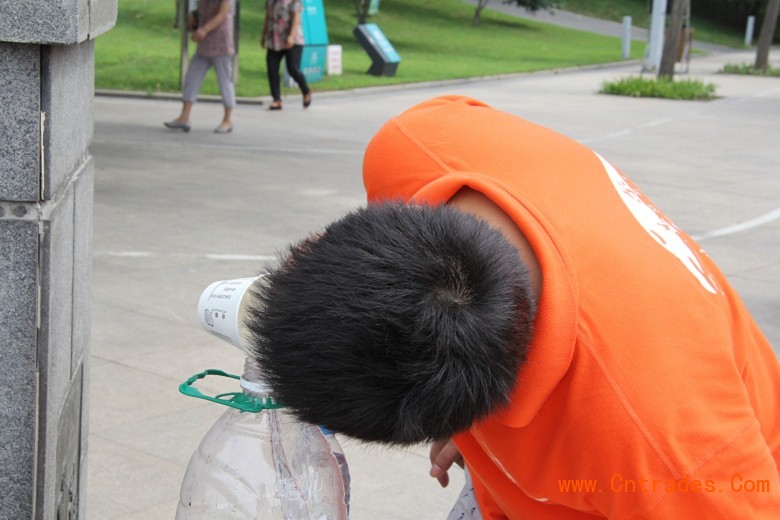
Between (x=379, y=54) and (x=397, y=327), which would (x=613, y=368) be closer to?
(x=397, y=327)

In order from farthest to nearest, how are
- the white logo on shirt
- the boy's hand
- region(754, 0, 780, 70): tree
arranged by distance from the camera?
region(754, 0, 780, 70): tree < the boy's hand < the white logo on shirt

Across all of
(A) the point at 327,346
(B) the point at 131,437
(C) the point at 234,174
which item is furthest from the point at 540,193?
(C) the point at 234,174

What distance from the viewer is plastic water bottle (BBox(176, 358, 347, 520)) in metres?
1.99

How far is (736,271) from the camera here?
7.09m

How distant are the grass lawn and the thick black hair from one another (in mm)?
16414

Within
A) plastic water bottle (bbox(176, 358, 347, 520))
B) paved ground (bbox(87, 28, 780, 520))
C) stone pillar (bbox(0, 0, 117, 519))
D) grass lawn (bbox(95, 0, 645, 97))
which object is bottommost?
grass lawn (bbox(95, 0, 645, 97))

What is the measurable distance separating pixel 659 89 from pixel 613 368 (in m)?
20.3

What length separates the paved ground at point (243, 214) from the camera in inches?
153

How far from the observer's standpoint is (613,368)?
133cm

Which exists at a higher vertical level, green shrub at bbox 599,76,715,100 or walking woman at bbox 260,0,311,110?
walking woman at bbox 260,0,311,110

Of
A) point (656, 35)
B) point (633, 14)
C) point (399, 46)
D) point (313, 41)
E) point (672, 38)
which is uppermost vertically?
point (672, 38)

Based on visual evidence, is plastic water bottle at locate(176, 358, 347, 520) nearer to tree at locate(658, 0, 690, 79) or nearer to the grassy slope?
tree at locate(658, 0, 690, 79)

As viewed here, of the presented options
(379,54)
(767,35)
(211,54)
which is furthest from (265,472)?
(767,35)

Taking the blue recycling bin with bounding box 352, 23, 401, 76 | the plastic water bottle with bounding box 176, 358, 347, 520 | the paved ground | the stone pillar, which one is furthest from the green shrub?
the plastic water bottle with bounding box 176, 358, 347, 520
